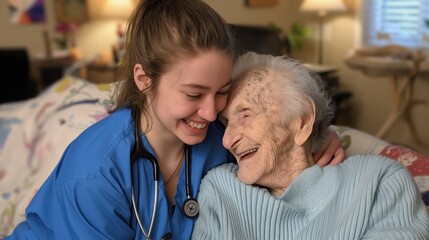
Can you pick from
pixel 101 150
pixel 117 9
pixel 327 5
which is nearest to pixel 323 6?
pixel 327 5

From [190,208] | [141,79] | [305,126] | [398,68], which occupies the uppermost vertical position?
[141,79]

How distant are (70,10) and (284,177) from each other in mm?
4100

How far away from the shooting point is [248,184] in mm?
1302

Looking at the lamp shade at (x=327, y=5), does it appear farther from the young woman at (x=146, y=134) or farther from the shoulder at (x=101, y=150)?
the shoulder at (x=101, y=150)

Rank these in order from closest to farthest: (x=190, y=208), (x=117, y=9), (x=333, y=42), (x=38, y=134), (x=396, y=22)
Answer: (x=190, y=208) < (x=38, y=134) < (x=396, y=22) < (x=117, y=9) < (x=333, y=42)

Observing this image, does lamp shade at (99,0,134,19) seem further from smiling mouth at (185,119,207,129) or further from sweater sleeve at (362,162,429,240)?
sweater sleeve at (362,162,429,240)

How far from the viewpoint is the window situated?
402cm

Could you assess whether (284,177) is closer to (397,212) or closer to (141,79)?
(397,212)

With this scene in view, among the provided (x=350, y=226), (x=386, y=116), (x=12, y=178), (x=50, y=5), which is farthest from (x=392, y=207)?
(x=50, y=5)

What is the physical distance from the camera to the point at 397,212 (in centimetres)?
116

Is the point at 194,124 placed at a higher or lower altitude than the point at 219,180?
higher

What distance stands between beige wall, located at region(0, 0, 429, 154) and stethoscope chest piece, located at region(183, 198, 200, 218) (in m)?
3.12

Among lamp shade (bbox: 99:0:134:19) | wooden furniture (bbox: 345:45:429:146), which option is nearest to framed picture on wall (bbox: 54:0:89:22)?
lamp shade (bbox: 99:0:134:19)

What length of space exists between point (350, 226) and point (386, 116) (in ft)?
11.7
